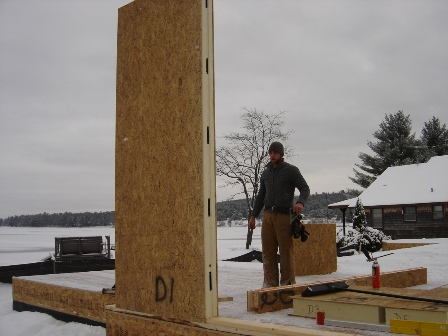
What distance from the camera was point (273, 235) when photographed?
5297 mm

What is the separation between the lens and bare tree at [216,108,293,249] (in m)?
26.0

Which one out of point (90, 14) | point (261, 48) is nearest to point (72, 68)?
point (90, 14)

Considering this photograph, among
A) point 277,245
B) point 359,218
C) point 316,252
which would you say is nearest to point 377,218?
point 359,218

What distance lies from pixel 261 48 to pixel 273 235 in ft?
29.2

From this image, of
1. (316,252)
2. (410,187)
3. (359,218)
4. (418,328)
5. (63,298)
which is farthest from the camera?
(410,187)

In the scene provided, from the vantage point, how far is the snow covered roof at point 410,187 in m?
28.1

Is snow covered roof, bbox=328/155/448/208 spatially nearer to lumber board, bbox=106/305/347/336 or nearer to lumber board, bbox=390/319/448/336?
lumber board, bbox=106/305/347/336

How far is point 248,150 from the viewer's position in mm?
26000

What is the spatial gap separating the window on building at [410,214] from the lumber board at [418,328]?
27.9m

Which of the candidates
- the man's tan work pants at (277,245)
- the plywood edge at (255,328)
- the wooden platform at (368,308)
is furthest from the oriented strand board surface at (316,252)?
the plywood edge at (255,328)

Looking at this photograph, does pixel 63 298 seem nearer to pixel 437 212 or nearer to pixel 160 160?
pixel 160 160

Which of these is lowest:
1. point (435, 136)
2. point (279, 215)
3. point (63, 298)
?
point (63, 298)

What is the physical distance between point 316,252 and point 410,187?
82.3 ft

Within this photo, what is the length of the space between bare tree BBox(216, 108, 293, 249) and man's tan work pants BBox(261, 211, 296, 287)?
20274 millimetres
